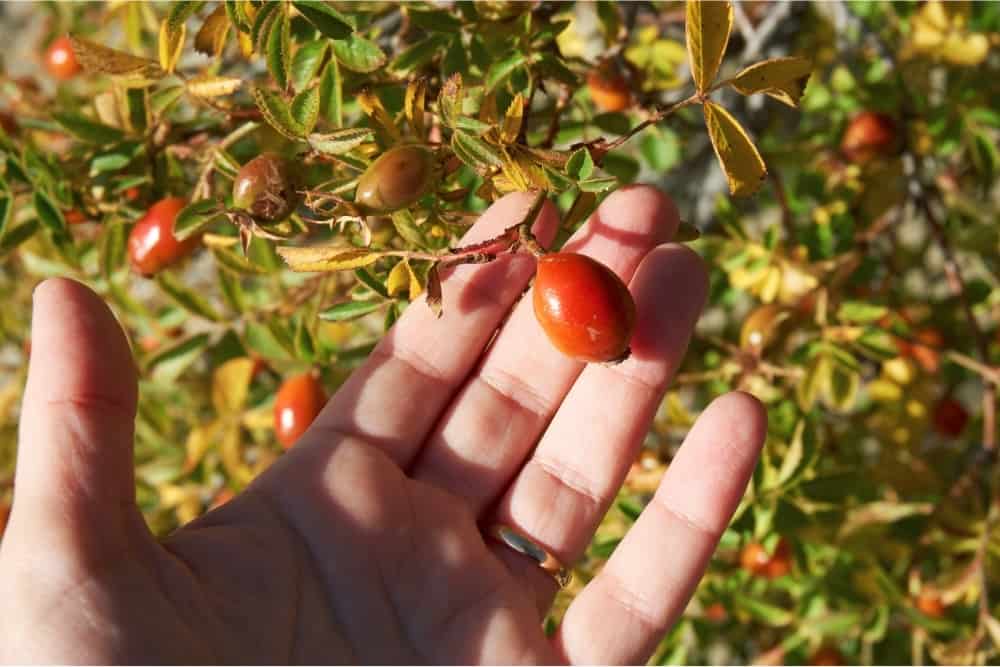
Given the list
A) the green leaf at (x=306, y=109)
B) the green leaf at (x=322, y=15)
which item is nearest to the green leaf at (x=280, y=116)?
the green leaf at (x=306, y=109)

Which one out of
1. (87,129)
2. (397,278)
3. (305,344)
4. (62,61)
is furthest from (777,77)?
(62,61)

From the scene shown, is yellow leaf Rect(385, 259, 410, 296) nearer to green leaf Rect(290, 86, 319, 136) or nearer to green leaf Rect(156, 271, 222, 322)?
green leaf Rect(290, 86, 319, 136)

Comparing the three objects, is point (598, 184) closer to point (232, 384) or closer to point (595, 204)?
point (595, 204)

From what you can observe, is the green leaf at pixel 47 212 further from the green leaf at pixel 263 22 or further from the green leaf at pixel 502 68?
the green leaf at pixel 502 68

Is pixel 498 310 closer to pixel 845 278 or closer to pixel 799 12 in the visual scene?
pixel 845 278

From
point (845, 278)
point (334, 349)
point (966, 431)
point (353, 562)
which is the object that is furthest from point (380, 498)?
point (966, 431)
